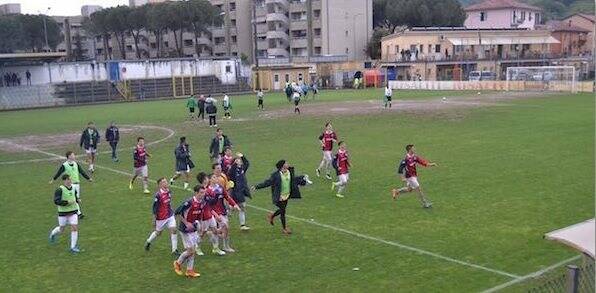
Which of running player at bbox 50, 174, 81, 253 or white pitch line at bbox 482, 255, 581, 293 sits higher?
running player at bbox 50, 174, 81, 253

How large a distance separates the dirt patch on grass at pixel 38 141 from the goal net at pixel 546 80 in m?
40.9

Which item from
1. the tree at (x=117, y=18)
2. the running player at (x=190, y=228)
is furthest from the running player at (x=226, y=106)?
the tree at (x=117, y=18)

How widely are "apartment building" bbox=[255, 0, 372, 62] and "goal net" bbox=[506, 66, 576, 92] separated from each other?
36.1m

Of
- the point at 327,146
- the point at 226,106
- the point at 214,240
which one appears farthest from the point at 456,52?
the point at 214,240

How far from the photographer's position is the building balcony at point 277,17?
9831 cm

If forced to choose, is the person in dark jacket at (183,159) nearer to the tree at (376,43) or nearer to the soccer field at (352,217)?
the soccer field at (352,217)

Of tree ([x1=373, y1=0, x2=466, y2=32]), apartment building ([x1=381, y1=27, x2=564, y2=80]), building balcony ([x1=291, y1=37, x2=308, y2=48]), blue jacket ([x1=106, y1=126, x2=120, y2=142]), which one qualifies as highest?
tree ([x1=373, y1=0, x2=466, y2=32])

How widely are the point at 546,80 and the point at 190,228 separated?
56308 mm

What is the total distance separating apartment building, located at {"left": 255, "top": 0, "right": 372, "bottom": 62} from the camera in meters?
93.8

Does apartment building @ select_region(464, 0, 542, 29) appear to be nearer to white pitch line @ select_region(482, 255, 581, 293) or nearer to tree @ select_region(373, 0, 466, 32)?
tree @ select_region(373, 0, 466, 32)

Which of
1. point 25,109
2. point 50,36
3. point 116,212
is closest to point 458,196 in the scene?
point 116,212

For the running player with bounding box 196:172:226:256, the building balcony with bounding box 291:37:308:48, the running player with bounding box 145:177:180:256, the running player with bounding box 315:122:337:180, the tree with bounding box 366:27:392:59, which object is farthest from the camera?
the building balcony with bounding box 291:37:308:48

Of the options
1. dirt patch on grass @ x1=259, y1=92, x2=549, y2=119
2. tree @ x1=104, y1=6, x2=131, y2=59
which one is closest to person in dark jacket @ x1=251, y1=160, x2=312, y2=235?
dirt patch on grass @ x1=259, y1=92, x2=549, y2=119

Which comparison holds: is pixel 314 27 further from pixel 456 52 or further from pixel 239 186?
pixel 239 186
